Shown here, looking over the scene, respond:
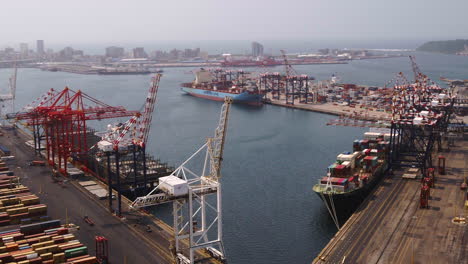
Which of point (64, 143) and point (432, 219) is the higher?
point (64, 143)

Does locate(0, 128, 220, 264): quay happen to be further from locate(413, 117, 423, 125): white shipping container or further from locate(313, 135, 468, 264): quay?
locate(413, 117, 423, 125): white shipping container

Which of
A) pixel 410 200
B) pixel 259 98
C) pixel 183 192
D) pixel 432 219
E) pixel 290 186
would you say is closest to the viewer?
pixel 183 192

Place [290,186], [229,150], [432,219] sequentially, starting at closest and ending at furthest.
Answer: [432,219]
[290,186]
[229,150]

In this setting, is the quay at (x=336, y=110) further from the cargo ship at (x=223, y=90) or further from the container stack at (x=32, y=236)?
the container stack at (x=32, y=236)

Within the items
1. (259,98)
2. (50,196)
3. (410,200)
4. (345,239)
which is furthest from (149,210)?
(259,98)

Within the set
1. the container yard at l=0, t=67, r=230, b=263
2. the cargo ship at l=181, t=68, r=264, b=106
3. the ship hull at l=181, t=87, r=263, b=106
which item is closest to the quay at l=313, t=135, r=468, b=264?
the container yard at l=0, t=67, r=230, b=263

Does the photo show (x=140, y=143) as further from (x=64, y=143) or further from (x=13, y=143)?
(x=13, y=143)
